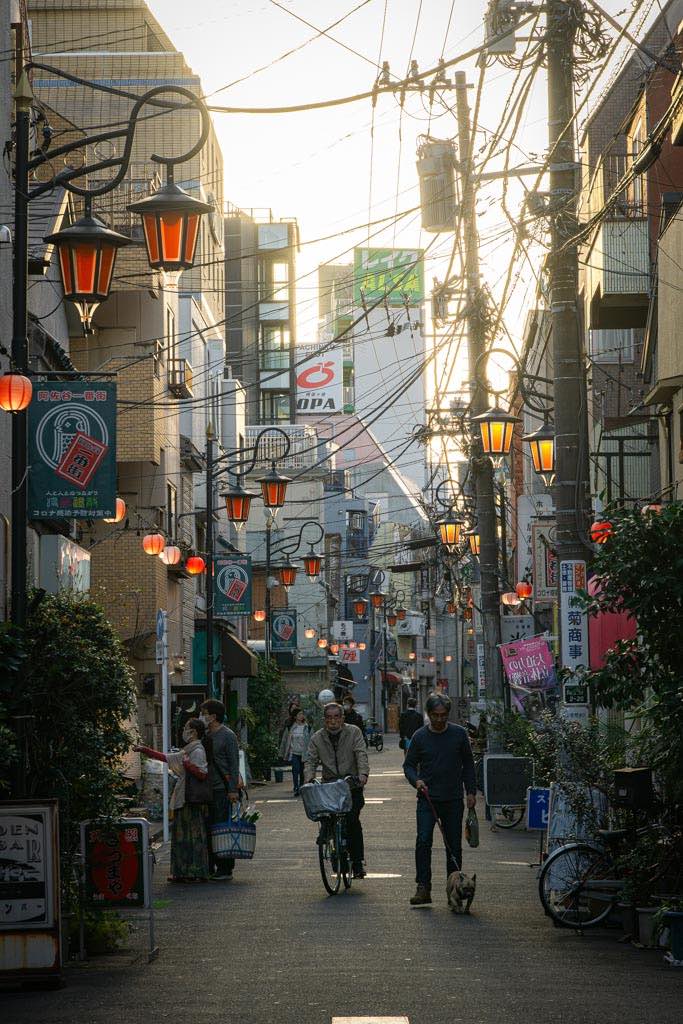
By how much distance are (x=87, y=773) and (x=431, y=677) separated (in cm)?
11589

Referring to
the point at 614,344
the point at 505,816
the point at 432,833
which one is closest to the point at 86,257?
the point at 432,833

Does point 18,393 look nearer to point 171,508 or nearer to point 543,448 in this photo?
point 543,448

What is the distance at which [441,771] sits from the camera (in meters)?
15.1

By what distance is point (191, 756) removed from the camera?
17.6 m

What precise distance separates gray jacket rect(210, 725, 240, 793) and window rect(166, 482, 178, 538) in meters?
21.5

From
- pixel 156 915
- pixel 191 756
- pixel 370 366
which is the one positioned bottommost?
pixel 156 915

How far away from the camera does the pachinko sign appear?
26694 mm

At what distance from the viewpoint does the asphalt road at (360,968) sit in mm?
9367

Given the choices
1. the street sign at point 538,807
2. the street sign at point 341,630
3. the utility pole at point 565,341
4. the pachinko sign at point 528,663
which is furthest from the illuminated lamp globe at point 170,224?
the street sign at point 341,630

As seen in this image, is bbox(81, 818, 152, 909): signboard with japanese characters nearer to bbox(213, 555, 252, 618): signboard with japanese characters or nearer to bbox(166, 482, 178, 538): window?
bbox(166, 482, 178, 538): window

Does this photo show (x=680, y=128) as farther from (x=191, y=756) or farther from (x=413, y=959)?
(x=413, y=959)

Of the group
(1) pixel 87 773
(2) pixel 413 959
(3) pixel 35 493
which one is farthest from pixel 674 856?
(3) pixel 35 493

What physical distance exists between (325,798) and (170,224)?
23.6ft

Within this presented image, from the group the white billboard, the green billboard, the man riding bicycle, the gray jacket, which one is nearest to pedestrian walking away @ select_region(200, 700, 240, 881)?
the gray jacket
